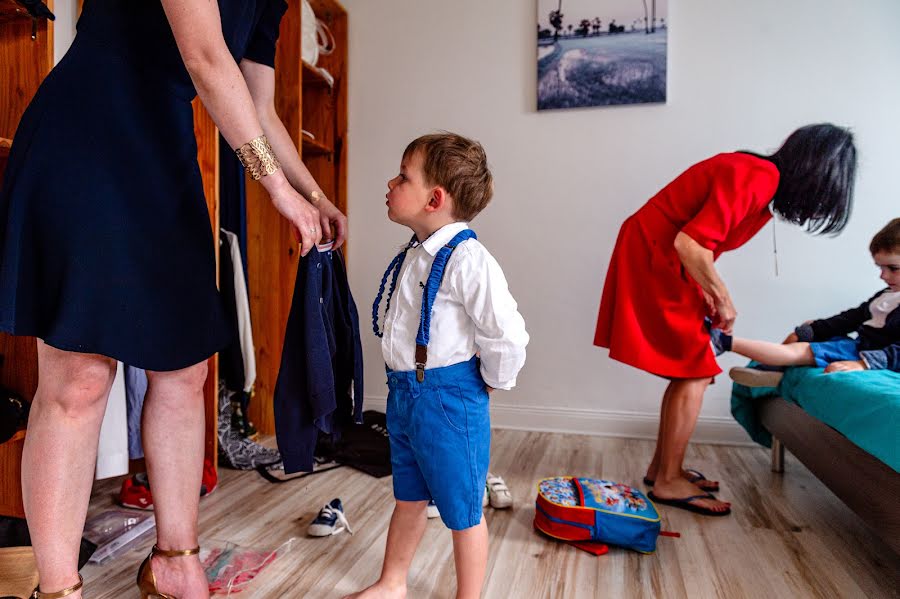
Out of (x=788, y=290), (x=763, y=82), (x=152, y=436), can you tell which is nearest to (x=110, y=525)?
(x=152, y=436)

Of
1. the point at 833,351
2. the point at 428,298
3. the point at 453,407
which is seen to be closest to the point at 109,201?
the point at 428,298

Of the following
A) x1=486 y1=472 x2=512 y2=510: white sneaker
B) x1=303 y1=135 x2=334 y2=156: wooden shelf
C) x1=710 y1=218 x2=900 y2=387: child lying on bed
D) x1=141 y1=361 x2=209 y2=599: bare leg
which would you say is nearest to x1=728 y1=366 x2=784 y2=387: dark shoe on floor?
x1=710 y1=218 x2=900 y2=387: child lying on bed

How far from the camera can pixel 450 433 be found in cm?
117

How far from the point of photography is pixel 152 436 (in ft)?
3.84

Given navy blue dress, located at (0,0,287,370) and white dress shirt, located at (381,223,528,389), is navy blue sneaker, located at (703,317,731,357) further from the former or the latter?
navy blue dress, located at (0,0,287,370)

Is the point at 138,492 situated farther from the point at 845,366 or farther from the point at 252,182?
the point at 845,366

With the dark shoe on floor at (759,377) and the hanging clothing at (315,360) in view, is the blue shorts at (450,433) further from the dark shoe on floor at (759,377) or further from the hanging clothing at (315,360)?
the dark shoe on floor at (759,377)

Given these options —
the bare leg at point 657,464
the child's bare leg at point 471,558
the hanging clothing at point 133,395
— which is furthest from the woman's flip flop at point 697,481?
the hanging clothing at point 133,395

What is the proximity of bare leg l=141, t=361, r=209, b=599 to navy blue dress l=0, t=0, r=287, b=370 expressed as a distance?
0.08m

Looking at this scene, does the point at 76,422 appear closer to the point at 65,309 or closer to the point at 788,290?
the point at 65,309

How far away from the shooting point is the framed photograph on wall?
8.61ft

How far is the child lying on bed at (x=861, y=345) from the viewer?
1.88 metres

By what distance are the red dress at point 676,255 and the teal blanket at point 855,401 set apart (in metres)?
0.28

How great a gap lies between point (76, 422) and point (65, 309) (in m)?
0.20
